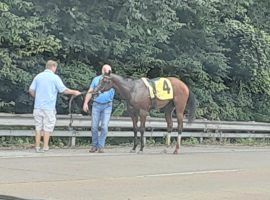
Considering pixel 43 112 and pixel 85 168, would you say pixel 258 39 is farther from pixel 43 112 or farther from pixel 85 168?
pixel 85 168

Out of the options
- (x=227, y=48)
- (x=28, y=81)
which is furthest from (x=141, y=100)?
(x=227, y=48)

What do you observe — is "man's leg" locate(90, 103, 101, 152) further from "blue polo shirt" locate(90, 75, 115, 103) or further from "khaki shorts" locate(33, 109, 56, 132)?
"khaki shorts" locate(33, 109, 56, 132)

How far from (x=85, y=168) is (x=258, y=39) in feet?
48.3

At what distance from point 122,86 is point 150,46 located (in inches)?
243

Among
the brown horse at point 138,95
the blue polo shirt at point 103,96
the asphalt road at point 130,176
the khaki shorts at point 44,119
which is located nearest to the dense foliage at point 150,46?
the blue polo shirt at point 103,96

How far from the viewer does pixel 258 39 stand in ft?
82.0

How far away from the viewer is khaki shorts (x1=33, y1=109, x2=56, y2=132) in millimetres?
14172

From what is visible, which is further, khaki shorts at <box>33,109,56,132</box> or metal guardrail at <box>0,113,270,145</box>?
metal guardrail at <box>0,113,270,145</box>

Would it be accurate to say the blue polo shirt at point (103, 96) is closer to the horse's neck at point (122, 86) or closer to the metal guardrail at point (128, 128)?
the horse's neck at point (122, 86)

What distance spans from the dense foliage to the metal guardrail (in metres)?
1.51

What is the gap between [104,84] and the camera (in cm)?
1534

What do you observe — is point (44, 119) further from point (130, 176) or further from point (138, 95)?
point (130, 176)

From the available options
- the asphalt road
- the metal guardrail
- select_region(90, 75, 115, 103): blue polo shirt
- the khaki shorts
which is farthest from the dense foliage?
the asphalt road

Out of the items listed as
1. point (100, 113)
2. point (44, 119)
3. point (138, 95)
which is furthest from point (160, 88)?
point (44, 119)
